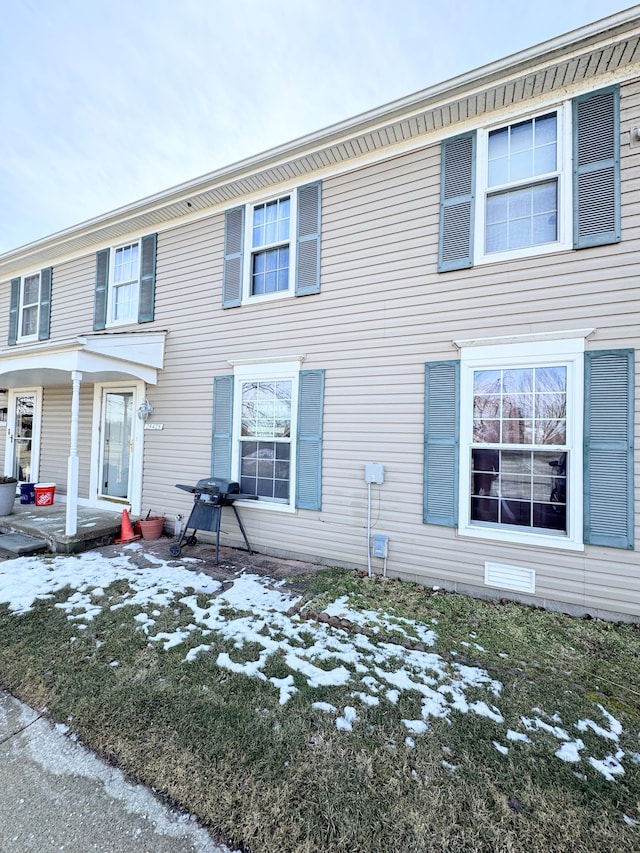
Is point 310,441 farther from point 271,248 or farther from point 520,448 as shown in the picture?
point 271,248

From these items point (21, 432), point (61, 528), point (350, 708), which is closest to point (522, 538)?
point (350, 708)

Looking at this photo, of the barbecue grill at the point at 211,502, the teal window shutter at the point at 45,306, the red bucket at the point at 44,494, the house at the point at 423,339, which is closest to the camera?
Answer: the house at the point at 423,339

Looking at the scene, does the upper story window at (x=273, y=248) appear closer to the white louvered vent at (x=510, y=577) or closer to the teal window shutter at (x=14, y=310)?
the white louvered vent at (x=510, y=577)

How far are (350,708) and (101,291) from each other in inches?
299

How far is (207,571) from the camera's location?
178 inches

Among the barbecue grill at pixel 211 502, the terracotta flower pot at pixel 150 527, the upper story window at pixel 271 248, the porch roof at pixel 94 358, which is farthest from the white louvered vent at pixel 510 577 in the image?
the porch roof at pixel 94 358

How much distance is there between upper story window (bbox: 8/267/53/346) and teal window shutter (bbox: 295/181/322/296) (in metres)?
5.89

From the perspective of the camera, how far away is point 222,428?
Result: 5.60 meters

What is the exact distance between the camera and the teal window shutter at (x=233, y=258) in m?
5.61

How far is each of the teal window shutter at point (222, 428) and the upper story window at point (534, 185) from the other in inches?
131

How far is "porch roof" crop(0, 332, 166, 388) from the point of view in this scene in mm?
5238

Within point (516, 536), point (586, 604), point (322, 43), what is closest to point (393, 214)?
point (516, 536)

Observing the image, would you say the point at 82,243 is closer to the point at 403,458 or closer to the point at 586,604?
the point at 403,458

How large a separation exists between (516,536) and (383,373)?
2261 millimetres
